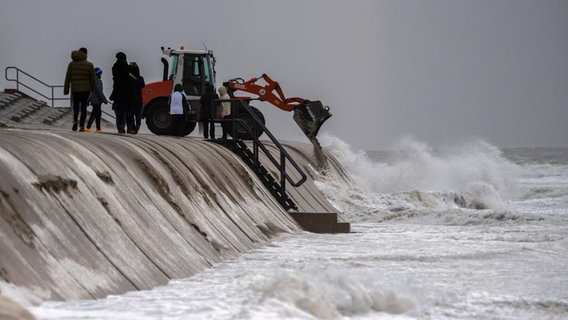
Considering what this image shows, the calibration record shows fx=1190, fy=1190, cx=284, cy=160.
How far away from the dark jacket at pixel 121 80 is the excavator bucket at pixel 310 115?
10.5m

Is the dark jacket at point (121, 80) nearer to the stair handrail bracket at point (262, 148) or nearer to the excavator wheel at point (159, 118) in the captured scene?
the stair handrail bracket at point (262, 148)

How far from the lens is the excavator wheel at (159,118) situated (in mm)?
27469

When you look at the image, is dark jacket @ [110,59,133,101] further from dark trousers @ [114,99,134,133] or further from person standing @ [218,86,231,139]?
person standing @ [218,86,231,139]

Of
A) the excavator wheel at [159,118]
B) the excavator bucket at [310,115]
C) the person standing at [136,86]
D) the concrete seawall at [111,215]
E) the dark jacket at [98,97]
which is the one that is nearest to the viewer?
the concrete seawall at [111,215]

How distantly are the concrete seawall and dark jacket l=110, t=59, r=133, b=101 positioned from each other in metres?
2.38

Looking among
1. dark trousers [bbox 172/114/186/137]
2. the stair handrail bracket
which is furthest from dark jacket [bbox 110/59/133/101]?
dark trousers [bbox 172/114/186/137]

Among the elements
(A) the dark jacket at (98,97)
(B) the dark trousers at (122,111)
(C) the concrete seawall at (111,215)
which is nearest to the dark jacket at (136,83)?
(B) the dark trousers at (122,111)

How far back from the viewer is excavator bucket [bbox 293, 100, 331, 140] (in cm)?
3089

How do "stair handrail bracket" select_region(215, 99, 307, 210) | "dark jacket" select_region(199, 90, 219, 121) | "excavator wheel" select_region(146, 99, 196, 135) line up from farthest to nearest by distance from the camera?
"excavator wheel" select_region(146, 99, 196, 135), "dark jacket" select_region(199, 90, 219, 121), "stair handrail bracket" select_region(215, 99, 307, 210)

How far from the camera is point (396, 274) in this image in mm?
13180

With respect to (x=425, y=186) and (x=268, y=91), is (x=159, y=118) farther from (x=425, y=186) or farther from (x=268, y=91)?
(x=425, y=186)

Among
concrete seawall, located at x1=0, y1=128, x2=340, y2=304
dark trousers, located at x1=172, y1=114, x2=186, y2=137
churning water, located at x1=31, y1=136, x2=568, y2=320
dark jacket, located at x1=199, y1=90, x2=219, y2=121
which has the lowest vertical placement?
churning water, located at x1=31, y1=136, x2=568, y2=320

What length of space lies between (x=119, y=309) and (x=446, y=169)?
35.6 m

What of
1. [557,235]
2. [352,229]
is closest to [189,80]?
[352,229]
